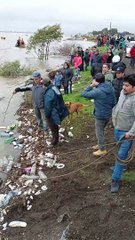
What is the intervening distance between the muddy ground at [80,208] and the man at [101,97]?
2.87ft

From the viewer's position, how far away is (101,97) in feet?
21.7

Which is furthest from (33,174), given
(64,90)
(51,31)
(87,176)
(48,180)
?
(51,31)

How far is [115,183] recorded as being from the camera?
18.9 feet

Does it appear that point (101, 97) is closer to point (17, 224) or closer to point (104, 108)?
point (104, 108)

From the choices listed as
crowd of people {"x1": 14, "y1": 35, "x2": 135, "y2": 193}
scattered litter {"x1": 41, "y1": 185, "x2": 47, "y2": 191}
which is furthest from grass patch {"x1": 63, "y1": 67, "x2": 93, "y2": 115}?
scattered litter {"x1": 41, "y1": 185, "x2": 47, "y2": 191}

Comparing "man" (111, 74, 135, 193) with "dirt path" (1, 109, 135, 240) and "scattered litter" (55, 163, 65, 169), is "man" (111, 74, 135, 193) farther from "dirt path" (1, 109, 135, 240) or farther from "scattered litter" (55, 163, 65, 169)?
"scattered litter" (55, 163, 65, 169)

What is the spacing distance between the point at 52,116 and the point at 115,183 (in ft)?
9.22

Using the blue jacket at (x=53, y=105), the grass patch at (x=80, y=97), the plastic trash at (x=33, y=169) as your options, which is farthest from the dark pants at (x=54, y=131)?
the grass patch at (x=80, y=97)

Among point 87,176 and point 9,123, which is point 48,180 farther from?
point 9,123

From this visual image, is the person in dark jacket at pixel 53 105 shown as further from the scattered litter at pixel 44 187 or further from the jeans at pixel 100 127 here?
the scattered litter at pixel 44 187

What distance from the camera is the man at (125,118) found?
5.21 meters

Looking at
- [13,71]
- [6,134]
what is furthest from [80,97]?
Answer: [13,71]

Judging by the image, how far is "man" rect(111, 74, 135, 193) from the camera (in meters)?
5.21

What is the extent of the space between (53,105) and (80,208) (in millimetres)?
3174
